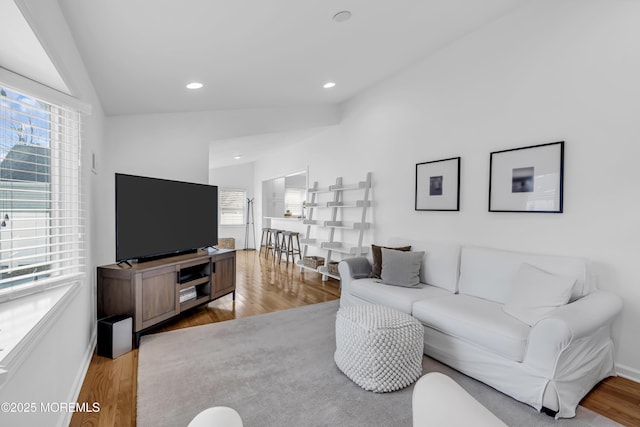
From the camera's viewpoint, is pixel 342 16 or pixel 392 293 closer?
pixel 342 16

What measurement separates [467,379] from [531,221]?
4.92ft

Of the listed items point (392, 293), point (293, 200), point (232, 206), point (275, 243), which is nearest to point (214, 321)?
point (392, 293)

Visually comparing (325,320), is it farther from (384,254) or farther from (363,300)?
(384,254)

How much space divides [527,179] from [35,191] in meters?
3.65

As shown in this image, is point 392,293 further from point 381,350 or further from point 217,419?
point 217,419

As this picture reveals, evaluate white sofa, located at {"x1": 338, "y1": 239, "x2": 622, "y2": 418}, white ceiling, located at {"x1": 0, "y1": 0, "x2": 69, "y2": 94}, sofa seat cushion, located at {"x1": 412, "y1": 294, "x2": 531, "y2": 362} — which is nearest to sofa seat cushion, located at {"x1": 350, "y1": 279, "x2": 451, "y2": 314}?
white sofa, located at {"x1": 338, "y1": 239, "x2": 622, "y2": 418}

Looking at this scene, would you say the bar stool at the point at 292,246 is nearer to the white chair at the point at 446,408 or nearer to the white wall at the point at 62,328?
the white wall at the point at 62,328

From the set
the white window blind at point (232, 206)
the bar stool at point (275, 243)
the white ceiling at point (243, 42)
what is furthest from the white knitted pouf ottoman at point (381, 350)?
the white window blind at point (232, 206)

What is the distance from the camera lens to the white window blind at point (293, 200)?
7949mm

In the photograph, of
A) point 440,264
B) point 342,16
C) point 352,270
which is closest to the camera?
point 342,16

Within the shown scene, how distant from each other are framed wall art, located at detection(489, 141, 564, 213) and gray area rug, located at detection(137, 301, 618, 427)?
5.14 ft

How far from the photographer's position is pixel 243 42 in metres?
2.61

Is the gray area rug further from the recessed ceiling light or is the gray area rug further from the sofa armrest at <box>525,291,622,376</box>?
the recessed ceiling light

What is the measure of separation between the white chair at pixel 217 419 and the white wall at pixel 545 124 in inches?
112
